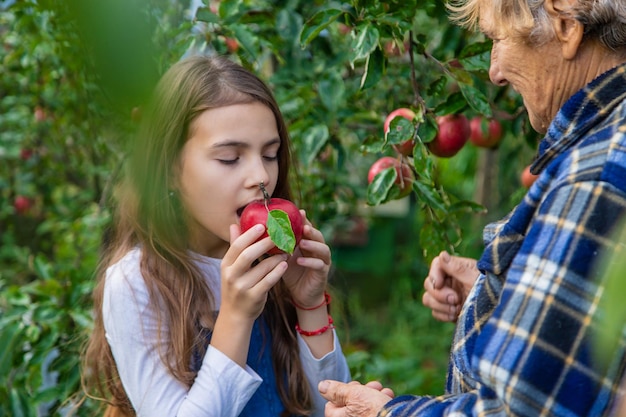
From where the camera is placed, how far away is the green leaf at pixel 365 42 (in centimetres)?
149

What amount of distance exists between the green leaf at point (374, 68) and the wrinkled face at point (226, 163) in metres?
0.32

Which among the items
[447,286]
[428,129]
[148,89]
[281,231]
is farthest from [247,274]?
[148,89]

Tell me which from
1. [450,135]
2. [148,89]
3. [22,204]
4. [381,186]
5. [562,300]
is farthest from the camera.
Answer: [22,204]

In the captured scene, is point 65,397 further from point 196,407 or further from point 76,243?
point 76,243

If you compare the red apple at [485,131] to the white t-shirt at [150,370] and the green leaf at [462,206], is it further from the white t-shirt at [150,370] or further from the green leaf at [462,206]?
the white t-shirt at [150,370]

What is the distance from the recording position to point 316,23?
62.4 inches

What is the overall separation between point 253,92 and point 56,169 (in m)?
2.12

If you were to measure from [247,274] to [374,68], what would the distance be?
62 cm

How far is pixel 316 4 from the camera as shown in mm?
2043

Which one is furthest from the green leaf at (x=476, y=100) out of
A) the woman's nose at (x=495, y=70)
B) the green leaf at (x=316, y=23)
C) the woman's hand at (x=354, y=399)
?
the woman's hand at (x=354, y=399)

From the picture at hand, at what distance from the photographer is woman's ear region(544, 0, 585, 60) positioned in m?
0.97

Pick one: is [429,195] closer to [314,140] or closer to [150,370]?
[314,140]

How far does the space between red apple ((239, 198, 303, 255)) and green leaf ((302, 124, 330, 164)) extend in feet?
1.69

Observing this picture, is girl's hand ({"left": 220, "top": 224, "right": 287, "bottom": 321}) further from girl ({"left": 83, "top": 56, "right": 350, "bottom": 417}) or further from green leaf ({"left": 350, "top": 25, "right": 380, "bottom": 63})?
green leaf ({"left": 350, "top": 25, "right": 380, "bottom": 63})
